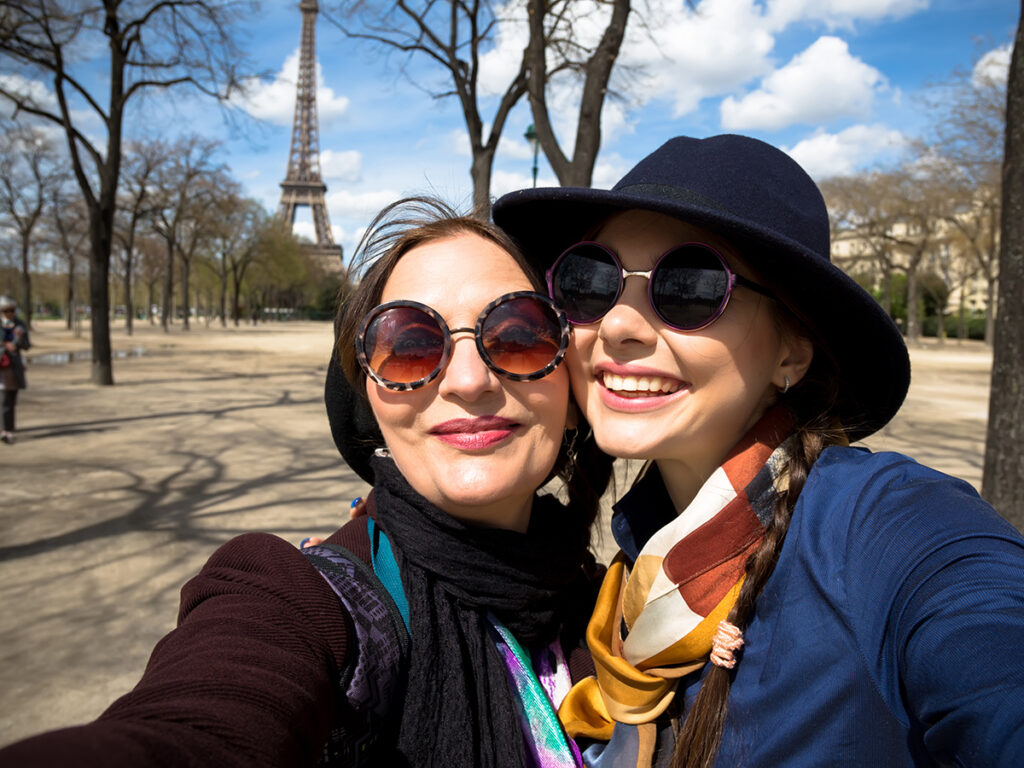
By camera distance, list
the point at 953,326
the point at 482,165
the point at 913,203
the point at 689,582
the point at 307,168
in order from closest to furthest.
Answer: the point at 689,582 < the point at 482,165 < the point at 913,203 < the point at 953,326 < the point at 307,168

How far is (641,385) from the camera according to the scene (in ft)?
4.86

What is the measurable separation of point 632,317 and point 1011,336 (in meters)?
3.11

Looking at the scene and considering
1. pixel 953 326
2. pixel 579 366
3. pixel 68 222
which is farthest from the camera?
pixel 953 326

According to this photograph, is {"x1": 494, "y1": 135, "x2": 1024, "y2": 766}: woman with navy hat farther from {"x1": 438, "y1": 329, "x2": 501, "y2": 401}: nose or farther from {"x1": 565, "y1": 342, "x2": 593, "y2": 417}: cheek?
{"x1": 438, "y1": 329, "x2": 501, "y2": 401}: nose

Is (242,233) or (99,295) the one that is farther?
(242,233)

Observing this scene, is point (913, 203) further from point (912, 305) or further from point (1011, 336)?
point (1011, 336)

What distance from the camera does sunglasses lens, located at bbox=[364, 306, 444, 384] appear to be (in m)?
1.47

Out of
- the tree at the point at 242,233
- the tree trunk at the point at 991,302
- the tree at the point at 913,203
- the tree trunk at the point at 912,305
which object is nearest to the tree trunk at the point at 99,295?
the tree at the point at 242,233

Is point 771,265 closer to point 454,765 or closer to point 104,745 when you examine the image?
point 454,765

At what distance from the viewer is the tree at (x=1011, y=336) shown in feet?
11.4

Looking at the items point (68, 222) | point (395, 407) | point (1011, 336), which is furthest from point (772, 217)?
point (68, 222)

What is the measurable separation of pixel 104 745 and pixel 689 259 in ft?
4.10

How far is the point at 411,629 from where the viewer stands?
1.30 m

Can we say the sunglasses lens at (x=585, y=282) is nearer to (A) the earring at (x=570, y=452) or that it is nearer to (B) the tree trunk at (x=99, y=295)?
(A) the earring at (x=570, y=452)
